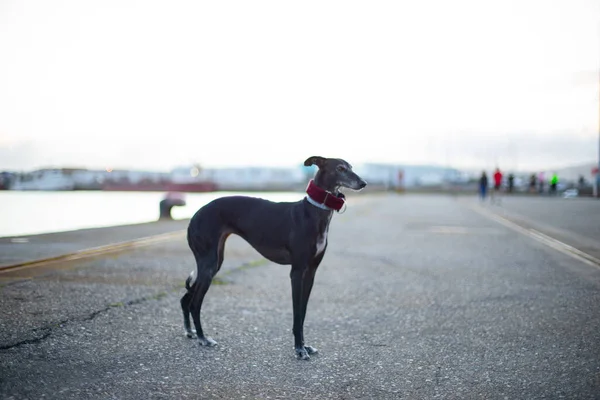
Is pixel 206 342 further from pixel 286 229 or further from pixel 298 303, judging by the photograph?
pixel 286 229

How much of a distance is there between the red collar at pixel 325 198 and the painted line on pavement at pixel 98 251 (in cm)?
532

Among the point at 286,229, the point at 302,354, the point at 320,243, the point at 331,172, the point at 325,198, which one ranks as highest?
the point at 331,172

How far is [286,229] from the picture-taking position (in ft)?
14.5

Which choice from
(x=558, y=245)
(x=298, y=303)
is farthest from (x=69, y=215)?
(x=298, y=303)

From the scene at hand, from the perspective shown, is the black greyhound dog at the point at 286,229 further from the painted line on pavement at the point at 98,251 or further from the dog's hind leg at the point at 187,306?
the painted line on pavement at the point at 98,251

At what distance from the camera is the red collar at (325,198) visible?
430 centimetres

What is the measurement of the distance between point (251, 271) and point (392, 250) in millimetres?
3887

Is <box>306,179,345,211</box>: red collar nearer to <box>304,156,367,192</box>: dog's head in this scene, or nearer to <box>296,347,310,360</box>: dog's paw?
<box>304,156,367,192</box>: dog's head

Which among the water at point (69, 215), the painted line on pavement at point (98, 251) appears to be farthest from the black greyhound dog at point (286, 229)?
the water at point (69, 215)

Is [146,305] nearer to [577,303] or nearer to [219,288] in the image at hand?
[219,288]

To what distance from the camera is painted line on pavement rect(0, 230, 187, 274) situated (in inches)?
312

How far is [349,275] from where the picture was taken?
825 cm

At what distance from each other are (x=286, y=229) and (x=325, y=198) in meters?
0.43

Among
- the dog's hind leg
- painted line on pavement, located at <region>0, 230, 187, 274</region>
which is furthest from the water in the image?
the dog's hind leg
